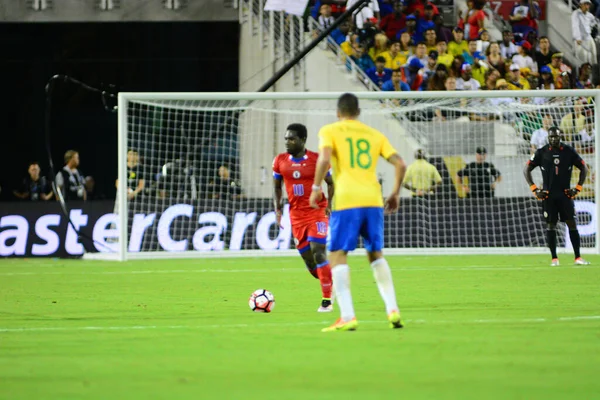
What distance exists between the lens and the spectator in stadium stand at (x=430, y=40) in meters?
25.8

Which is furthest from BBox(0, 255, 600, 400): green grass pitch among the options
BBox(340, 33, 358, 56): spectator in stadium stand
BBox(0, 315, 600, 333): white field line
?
BBox(340, 33, 358, 56): spectator in stadium stand

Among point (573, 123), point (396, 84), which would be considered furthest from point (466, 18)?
point (573, 123)

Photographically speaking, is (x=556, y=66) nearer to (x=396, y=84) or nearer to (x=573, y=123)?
(x=573, y=123)

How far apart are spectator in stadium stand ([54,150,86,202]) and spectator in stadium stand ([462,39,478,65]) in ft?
31.3

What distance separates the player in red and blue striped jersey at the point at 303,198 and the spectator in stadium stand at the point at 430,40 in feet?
47.2

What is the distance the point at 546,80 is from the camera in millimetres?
25719

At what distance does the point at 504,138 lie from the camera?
23266 mm

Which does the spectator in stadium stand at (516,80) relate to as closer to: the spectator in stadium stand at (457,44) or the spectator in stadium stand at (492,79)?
the spectator in stadium stand at (492,79)

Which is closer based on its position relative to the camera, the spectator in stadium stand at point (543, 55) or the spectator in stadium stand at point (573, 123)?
the spectator in stadium stand at point (573, 123)

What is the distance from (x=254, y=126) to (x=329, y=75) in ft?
8.85

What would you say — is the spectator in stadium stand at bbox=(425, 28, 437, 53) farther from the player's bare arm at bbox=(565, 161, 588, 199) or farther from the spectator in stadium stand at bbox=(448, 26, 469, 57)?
the player's bare arm at bbox=(565, 161, 588, 199)

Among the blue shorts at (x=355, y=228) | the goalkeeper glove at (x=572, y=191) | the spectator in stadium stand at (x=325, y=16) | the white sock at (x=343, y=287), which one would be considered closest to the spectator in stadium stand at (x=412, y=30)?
the spectator in stadium stand at (x=325, y=16)

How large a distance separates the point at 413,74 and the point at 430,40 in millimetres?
1212

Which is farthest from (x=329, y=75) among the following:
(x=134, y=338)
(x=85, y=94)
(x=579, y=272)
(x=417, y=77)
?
(x=134, y=338)
